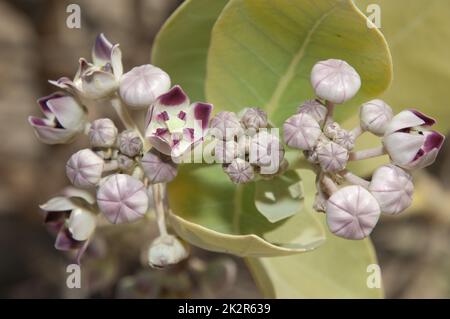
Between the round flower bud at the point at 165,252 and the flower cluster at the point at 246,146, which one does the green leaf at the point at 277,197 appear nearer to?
the flower cluster at the point at 246,146

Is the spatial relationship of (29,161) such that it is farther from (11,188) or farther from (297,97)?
(297,97)

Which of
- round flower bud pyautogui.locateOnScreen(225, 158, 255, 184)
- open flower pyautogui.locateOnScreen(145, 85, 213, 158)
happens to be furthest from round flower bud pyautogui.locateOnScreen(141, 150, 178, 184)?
round flower bud pyautogui.locateOnScreen(225, 158, 255, 184)

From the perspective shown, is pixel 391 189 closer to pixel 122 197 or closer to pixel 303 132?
pixel 303 132

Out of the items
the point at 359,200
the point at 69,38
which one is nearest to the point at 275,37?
the point at 359,200

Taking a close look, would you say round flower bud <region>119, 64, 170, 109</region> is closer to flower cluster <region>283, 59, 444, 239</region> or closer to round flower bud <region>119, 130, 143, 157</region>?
round flower bud <region>119, 130, 143, 157</region>

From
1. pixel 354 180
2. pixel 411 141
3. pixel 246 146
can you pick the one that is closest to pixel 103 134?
pixel 246 146

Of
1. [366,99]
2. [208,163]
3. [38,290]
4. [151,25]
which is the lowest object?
[38,290]

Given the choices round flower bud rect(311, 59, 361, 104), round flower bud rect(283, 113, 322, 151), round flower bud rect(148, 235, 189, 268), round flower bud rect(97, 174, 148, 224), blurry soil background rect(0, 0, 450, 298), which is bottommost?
blurry soil background rect(0, 0, 450, 298)
